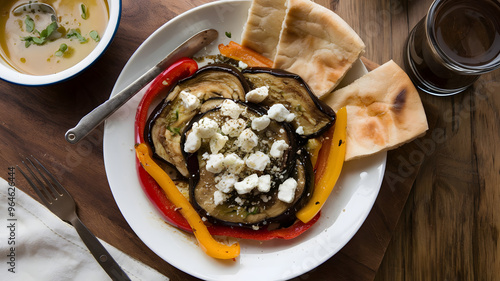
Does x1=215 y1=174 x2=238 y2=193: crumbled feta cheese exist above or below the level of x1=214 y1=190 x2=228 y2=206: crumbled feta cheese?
above

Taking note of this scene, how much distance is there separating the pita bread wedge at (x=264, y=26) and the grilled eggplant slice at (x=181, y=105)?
9.1 inches

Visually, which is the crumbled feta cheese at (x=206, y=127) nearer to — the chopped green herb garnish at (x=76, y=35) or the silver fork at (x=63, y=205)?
the chopped green herb garnish at (x=76, y=35)

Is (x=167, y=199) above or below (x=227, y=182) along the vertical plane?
below

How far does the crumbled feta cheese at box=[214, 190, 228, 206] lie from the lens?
6.77 feet

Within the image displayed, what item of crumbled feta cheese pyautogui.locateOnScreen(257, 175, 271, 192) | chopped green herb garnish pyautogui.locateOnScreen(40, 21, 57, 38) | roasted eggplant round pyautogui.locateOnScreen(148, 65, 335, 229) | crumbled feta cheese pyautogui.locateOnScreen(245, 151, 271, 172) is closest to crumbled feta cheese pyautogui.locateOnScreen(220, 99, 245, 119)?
roasted eggplant round pyautogui.locateOnScreen(148, 65, 335, 229)

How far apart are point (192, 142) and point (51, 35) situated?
1028mm

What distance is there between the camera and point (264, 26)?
2246mm

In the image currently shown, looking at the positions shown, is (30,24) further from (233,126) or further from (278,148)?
(278,148)

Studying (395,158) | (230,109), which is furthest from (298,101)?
(395,158)

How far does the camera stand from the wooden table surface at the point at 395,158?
7.93 feet

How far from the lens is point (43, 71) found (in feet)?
7.30

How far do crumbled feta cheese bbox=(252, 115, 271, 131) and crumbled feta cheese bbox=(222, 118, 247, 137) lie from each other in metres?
0.06

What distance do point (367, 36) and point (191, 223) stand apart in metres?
1.56

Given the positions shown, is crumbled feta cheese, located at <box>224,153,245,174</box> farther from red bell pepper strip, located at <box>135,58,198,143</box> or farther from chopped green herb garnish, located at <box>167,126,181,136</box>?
red bell pepper strip, located at <box>135,58,198,143</box>
